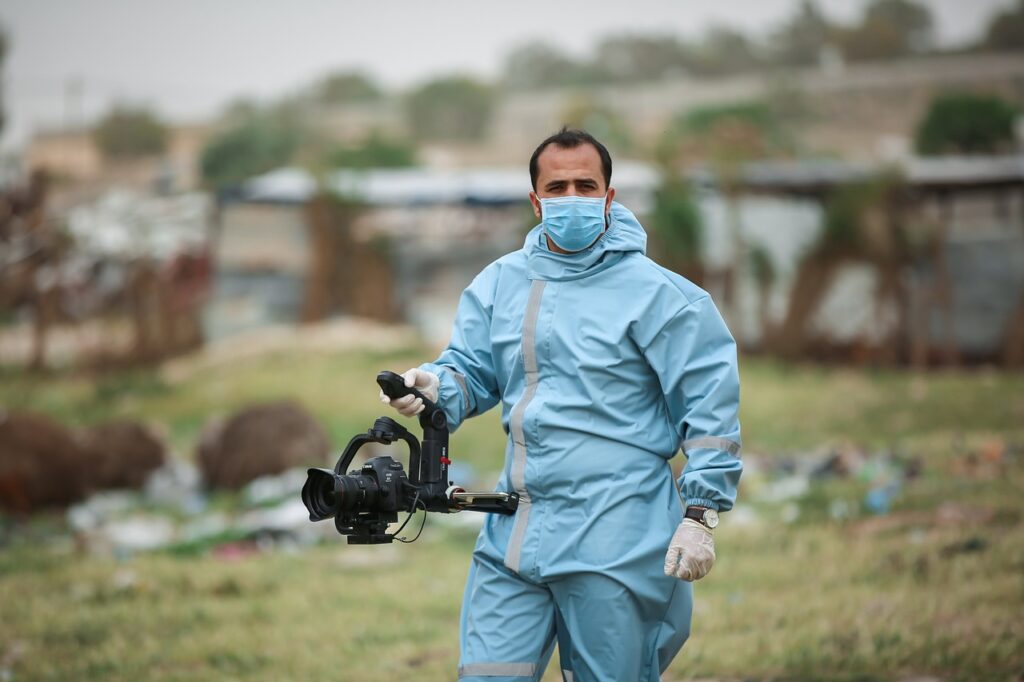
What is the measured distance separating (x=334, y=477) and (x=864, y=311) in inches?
640

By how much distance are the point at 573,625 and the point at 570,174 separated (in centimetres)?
127

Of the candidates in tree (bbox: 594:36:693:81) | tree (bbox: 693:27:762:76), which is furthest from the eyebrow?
tree (bbox: 594:36:693:81)

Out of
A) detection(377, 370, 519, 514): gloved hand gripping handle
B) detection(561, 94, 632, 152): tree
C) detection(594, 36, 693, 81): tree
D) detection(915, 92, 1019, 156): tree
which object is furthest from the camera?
detection(594, 36, 693, 81): tree

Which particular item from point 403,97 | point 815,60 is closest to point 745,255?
point 403,97

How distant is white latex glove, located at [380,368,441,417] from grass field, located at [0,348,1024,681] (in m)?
2.66

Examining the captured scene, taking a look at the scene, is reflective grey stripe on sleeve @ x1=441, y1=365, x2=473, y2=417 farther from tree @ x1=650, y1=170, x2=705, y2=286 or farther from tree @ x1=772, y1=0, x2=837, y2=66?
tree @ x1=772, y1=0, x2=837, y2=66

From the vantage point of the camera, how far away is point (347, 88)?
6088 cm

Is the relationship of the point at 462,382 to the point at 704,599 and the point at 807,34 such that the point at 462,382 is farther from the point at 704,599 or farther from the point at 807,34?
the point at 807,34

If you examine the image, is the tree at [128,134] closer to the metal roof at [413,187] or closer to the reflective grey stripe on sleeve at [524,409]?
the metal roof at [413,187]

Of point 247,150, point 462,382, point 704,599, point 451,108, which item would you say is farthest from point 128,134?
point 462,382

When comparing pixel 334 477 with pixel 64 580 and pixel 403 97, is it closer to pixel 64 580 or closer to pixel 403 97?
pixel 64 580

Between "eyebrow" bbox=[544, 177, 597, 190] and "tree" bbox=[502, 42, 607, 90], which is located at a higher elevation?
"tree" bbox=[502, 42, 607, 90]

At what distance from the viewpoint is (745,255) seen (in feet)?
62.5

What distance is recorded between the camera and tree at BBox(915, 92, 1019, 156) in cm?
3397
